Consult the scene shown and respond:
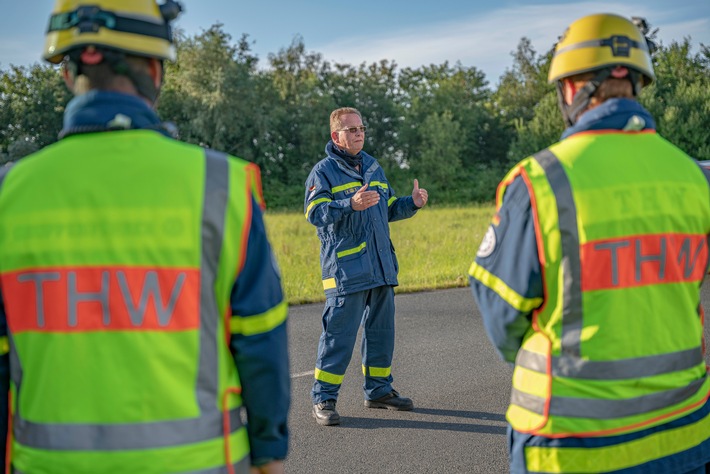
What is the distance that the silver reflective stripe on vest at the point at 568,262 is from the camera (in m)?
2.35

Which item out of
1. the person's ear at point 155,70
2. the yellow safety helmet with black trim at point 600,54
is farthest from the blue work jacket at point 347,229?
the person's ear at point 155,70

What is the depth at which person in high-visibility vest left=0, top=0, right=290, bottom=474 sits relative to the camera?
190 centimetres

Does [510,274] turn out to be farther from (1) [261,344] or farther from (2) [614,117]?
(1) [261,344]

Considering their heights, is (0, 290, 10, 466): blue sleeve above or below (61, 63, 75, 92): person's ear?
below

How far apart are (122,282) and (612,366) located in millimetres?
1395

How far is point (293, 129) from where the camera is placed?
50.2 metres

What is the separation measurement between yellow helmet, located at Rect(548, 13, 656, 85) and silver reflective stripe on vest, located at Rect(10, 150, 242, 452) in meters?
1.18

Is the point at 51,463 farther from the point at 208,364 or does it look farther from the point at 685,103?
the point at 685,103

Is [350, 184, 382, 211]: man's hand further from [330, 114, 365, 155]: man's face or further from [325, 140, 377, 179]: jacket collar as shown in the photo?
[330, 114, 365, 155]: man's face

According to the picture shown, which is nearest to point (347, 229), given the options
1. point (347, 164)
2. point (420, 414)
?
point (347, 164)

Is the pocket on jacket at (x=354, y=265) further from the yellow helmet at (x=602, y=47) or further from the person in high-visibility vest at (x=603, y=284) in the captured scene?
the yellow helmet at (x=602, y=47)

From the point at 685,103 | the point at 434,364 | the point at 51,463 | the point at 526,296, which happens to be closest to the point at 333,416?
the point at 434,364

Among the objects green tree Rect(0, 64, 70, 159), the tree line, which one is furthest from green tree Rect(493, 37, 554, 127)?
green tree Rect(0, 64, 70, 159)

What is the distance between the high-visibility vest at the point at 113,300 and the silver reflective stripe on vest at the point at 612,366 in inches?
39.8
